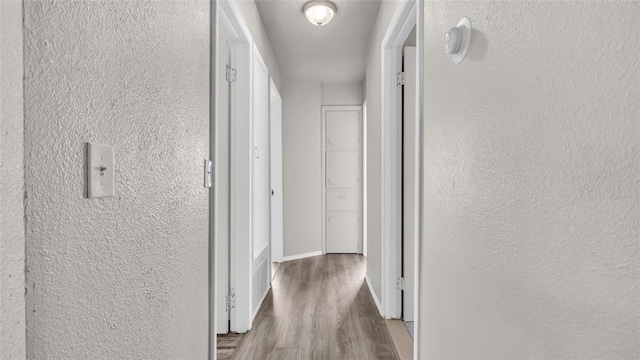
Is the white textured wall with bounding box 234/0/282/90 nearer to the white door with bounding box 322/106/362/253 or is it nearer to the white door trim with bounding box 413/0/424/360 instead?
the white door trim with bounding box 413/0/424/360

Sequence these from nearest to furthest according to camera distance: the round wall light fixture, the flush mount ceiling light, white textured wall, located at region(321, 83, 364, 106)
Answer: the round wall light fixture < the flush mount ceiling light < white textured wall, located at region(321, 83, 364, 106)

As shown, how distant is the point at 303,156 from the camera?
182 inches

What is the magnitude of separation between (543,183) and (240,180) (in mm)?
1846

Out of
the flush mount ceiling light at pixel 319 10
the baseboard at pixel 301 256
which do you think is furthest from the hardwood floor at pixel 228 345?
the flush mount ceiling light at pixel 319 10

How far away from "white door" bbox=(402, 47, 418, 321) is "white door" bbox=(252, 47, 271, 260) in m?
1.09

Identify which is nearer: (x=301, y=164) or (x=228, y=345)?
(x=228, y=345)

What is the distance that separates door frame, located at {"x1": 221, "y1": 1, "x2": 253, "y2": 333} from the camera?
2.26 metres

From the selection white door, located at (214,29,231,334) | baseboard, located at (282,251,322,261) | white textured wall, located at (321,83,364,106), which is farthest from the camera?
white textured wall, located at (321,83,364,106)

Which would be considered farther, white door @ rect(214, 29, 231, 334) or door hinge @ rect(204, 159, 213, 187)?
white door @ rect(214, 29, 231, 334)

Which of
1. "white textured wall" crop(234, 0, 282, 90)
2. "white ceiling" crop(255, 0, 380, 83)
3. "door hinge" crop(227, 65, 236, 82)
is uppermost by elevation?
"white ceiling" crop(255, 0, 380, 83)

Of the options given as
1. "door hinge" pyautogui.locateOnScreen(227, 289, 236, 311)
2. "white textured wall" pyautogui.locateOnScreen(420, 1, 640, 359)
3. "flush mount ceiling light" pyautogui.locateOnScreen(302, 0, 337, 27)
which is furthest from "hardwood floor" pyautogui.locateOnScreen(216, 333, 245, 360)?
"flush mount ceiling light" pyautogui.locateOnScreen(302, 0, 337, 27)

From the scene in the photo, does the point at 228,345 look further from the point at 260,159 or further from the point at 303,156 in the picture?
the point at 303,156

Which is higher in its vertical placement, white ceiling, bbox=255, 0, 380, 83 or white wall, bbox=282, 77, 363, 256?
white ceiling, bbox=255, 0, 380, 83

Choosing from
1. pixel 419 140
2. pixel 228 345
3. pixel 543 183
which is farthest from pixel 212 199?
pixel 543 183
